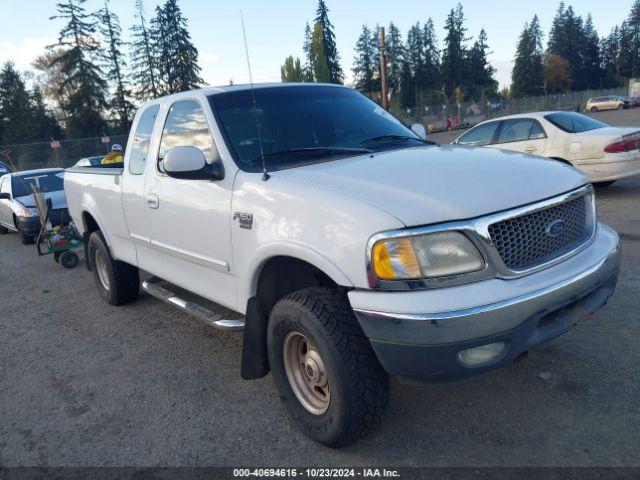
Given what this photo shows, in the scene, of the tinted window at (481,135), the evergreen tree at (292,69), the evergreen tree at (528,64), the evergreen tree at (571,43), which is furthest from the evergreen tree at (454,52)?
the tinted window at (481,135)

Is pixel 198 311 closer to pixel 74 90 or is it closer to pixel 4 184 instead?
pixel 4 184

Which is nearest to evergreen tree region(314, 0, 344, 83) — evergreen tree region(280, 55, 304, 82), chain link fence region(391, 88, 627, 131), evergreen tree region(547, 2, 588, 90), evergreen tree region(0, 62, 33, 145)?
evergreen tree region(280, 55, 304, 82)

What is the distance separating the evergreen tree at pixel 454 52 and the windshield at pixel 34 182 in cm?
9318

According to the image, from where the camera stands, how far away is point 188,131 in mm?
3873

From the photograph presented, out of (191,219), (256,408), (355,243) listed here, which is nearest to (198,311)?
(191,219)

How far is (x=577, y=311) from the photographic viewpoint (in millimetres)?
2754

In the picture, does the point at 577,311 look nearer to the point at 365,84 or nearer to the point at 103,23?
the point at 103,23

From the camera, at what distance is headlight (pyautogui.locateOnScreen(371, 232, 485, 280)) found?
241cm

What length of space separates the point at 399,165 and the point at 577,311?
1.24 metres

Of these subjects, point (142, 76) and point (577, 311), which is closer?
point (577, 311)

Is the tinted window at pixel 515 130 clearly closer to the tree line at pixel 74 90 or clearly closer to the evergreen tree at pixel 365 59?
the tree line at pixel 74 90

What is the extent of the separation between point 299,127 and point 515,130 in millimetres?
7267

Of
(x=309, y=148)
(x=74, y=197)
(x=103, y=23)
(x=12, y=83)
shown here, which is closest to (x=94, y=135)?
(x=12, y=83)

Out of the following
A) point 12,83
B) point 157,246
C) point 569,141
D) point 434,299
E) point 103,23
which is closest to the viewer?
point 434,299
